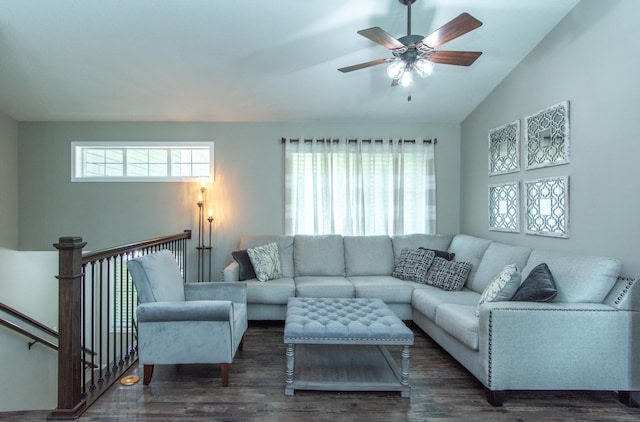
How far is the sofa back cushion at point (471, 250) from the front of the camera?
3.70 metres

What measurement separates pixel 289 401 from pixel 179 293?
1326 mm

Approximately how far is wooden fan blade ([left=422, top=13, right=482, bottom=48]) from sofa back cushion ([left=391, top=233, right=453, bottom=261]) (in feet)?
8.57

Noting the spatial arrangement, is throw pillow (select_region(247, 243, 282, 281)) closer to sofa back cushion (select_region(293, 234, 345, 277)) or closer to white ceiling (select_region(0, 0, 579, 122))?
sofa back cushion (select_region(293, 234, 345, 277))

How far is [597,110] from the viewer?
266cm

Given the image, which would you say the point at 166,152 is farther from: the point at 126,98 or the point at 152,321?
the point at 152,321

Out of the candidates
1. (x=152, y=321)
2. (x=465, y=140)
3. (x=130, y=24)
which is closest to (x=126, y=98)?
(x=130, y=24)

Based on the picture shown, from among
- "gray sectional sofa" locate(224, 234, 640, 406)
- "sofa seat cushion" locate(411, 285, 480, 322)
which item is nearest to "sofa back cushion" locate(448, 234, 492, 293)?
"sofa seat cushion" locate(411, 285, 480, 322)

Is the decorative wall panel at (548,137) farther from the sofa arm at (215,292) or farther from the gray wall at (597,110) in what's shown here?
the sofa arm at (215,292)

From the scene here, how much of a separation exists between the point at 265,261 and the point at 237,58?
2.27 meters

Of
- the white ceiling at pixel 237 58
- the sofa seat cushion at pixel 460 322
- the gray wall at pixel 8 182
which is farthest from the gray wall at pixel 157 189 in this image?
the sofa seat cushion at pixel 460 322

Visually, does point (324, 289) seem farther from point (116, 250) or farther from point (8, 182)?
point (8, 182)

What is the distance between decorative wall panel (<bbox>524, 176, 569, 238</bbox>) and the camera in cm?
297

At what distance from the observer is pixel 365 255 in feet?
14.3

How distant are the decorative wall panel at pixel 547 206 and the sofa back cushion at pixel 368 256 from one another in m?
1.62
